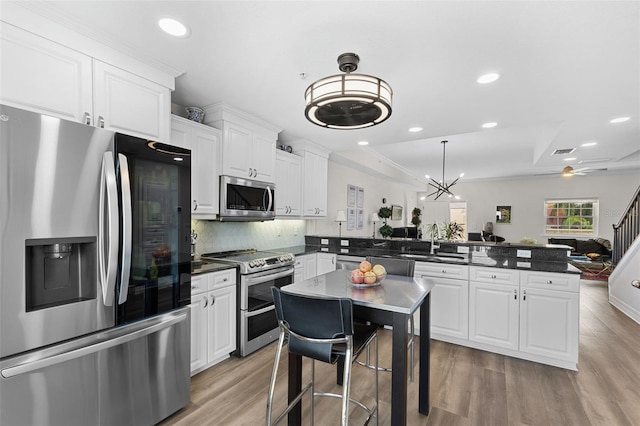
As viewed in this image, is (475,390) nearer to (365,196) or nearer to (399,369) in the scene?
(399,369)

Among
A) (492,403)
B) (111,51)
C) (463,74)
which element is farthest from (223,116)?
(492,403)

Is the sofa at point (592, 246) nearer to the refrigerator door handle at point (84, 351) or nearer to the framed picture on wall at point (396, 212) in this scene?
the framed picture on wall at point (396, 212)

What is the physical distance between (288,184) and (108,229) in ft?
8.46

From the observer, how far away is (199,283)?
2494mm

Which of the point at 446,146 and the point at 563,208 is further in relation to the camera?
the point at 563,208

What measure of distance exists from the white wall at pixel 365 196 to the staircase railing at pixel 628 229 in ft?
15.8

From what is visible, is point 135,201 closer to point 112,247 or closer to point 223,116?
point 112,247

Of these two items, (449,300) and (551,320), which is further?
(449,300)

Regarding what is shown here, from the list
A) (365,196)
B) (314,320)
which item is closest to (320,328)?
(314,320)

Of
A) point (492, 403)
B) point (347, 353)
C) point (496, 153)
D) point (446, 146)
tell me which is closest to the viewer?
point (347, 353)

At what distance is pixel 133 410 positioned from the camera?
5.93 ft

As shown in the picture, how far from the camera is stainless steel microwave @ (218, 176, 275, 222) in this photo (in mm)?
3041

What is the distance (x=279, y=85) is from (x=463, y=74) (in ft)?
4.91

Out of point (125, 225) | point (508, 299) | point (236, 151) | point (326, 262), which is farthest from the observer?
point (326, 262)
